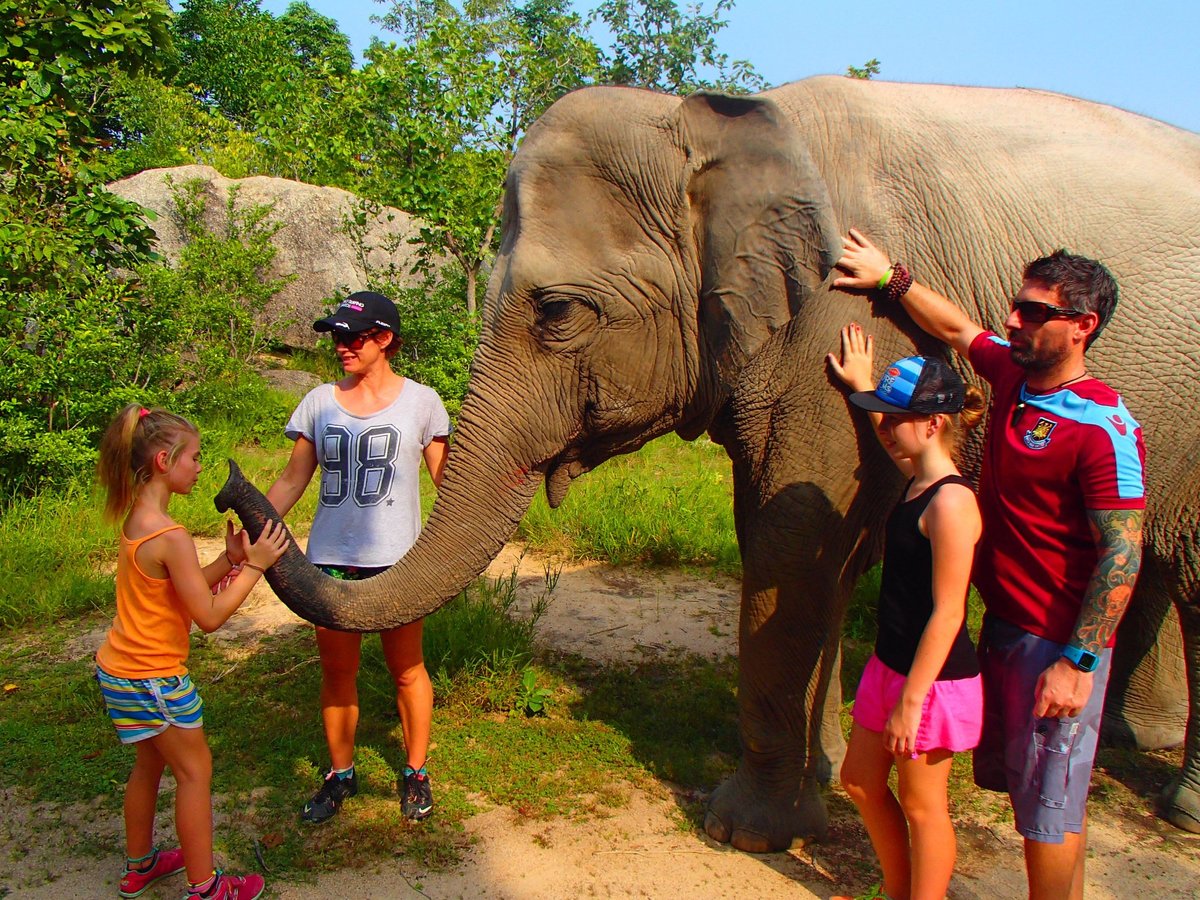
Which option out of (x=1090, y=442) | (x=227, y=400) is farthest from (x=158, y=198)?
(x=1090, y=442)

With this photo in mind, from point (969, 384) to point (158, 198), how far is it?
37.1 feet

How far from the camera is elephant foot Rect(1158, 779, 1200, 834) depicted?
3.58m

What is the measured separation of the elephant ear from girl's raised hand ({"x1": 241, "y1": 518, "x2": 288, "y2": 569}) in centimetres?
146

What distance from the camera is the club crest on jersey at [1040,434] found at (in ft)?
7.68

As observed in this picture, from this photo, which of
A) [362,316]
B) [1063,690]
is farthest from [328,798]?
[1063,690]

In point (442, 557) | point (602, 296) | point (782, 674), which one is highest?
point (602, 296)

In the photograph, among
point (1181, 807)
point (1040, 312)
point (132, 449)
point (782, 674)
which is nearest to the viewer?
point (1040, 312)

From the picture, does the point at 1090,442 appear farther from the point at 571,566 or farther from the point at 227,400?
the point at 227,400

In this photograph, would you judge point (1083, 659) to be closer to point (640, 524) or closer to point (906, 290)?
point (906, 290)

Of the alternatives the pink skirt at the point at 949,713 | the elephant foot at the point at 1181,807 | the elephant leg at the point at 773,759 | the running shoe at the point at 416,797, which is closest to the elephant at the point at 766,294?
the elephant leg at the point at 773,759

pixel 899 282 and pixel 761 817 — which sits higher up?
pixel 899 282

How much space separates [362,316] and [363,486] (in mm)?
586

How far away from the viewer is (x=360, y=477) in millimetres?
3238

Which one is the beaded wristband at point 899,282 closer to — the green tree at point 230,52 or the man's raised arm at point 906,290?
the man's raised arm at point 906,290
